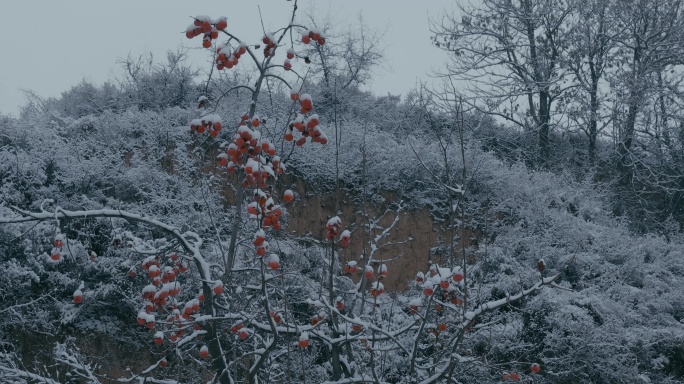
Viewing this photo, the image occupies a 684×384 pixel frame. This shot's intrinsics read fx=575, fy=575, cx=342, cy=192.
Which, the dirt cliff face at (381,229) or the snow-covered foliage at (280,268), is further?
the dirt cliff face at (381,229)

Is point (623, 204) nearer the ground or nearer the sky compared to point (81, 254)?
nearer the sky

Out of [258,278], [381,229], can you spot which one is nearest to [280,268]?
[258,278]

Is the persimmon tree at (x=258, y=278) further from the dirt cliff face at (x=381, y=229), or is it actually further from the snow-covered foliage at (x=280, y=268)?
the dirt cliff face at (x=381, y=229)

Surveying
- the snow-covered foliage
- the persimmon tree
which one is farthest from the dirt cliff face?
the persimmon tree

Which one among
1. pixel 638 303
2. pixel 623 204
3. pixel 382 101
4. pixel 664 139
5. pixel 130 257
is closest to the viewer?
pixel 130 257

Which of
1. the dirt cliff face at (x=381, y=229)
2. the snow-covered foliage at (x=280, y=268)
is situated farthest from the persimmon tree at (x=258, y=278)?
the dirt cliff face at (x=381, y=229)

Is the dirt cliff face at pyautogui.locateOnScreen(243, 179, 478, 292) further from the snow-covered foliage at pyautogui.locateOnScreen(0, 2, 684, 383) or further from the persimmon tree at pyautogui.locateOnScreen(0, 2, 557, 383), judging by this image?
the persimmon tree at pyautogui.locateOnScreen(0, 2, 557, 383)

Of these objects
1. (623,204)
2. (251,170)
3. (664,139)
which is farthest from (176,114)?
(664,139)

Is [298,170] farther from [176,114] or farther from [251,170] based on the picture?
[251,170]

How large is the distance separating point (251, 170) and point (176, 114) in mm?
7427

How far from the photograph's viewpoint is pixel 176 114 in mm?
9922

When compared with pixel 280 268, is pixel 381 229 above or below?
above

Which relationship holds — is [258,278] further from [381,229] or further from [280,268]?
[381,229]

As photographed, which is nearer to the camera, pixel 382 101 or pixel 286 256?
pixel 286 256
